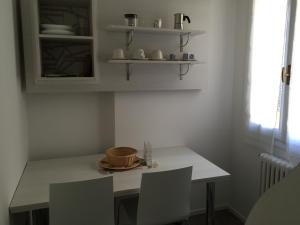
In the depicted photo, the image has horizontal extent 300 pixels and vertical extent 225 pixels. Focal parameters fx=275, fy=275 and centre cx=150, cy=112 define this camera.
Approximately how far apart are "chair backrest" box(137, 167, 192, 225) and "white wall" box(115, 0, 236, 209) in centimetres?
84

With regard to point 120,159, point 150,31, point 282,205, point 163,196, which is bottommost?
point 163,196

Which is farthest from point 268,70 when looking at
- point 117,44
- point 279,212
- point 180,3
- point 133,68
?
point 279,212

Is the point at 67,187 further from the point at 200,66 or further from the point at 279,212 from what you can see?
the point at 200,66

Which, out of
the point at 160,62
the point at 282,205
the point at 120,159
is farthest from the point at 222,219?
the point at 282,205

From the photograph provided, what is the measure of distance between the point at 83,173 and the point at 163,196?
0.62m

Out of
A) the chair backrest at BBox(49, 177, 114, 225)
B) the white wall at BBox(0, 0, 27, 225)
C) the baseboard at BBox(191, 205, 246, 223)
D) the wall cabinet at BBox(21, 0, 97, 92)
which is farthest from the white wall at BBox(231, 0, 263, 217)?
the white wall at BBox(0, 0, 27, 225)

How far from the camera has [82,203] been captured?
1.55 meters

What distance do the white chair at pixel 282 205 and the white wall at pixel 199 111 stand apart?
74.0 inches

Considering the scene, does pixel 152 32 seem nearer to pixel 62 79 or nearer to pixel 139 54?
pixel 139 54

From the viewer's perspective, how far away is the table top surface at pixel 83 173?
1.60m

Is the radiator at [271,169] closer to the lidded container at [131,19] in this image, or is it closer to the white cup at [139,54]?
the white cup at [139,54]

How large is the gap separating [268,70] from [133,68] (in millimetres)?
1118

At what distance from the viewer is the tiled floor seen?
268 centimetres

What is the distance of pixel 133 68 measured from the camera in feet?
7.72
